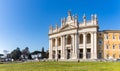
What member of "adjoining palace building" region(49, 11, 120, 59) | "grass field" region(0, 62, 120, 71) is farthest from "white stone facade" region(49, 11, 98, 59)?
"grass field" region(0, 62, 120, 71)

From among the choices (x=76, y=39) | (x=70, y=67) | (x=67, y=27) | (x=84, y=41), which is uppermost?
(x=67, y=27)

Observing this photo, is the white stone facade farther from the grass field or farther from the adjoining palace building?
the grass field

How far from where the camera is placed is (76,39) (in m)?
73.2

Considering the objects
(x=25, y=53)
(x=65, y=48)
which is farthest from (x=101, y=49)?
(x=25, y=53)

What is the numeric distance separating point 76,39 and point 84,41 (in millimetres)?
3363

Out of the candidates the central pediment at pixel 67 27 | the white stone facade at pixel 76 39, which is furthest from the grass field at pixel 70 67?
the central pediment at pixel 67 27

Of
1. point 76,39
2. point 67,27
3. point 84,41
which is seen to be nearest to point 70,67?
point 84,41

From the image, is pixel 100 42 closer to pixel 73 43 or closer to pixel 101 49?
pixel 101 49

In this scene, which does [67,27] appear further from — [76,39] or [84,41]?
[84,41]

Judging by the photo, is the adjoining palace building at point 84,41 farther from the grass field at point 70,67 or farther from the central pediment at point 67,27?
the grass field at point 70,67

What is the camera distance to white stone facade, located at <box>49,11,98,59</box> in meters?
68.2

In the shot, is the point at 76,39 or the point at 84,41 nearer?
the point at 84,41

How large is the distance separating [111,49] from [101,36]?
16.2 feet

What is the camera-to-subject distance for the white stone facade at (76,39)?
224ft
